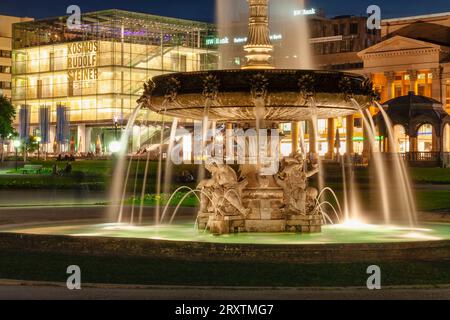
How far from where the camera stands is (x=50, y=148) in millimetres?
116125

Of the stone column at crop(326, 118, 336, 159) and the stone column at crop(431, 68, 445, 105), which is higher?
the stone column at crop(431, 68, 445, 105)

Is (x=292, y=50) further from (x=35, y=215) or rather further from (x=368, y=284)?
(x=368, y=284)

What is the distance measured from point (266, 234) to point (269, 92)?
2.86m

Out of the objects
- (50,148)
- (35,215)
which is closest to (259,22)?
(35,215)

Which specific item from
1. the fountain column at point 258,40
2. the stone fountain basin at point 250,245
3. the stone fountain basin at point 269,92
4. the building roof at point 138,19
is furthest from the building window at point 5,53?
the fountain column at point 258,40

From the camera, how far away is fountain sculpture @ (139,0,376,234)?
52.1ft

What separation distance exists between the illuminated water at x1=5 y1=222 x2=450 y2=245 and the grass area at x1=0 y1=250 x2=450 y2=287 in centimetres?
116

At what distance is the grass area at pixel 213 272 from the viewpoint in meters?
12.6

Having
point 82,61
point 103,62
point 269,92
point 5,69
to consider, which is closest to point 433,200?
point 269,92

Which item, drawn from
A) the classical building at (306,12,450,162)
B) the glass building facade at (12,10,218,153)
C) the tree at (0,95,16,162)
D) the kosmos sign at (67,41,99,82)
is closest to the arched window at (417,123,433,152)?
the classical building at (306,12,450,162)

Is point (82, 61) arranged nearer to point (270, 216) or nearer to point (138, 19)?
point (138, 19)

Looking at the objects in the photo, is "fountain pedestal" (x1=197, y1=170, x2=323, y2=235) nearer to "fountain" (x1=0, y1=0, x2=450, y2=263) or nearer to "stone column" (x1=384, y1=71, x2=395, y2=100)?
"fountain" (x1=0, y1=0, x2=450, y2=263)

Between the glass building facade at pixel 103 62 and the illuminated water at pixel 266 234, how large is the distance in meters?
85.2

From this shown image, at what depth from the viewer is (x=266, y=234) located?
673 inches
